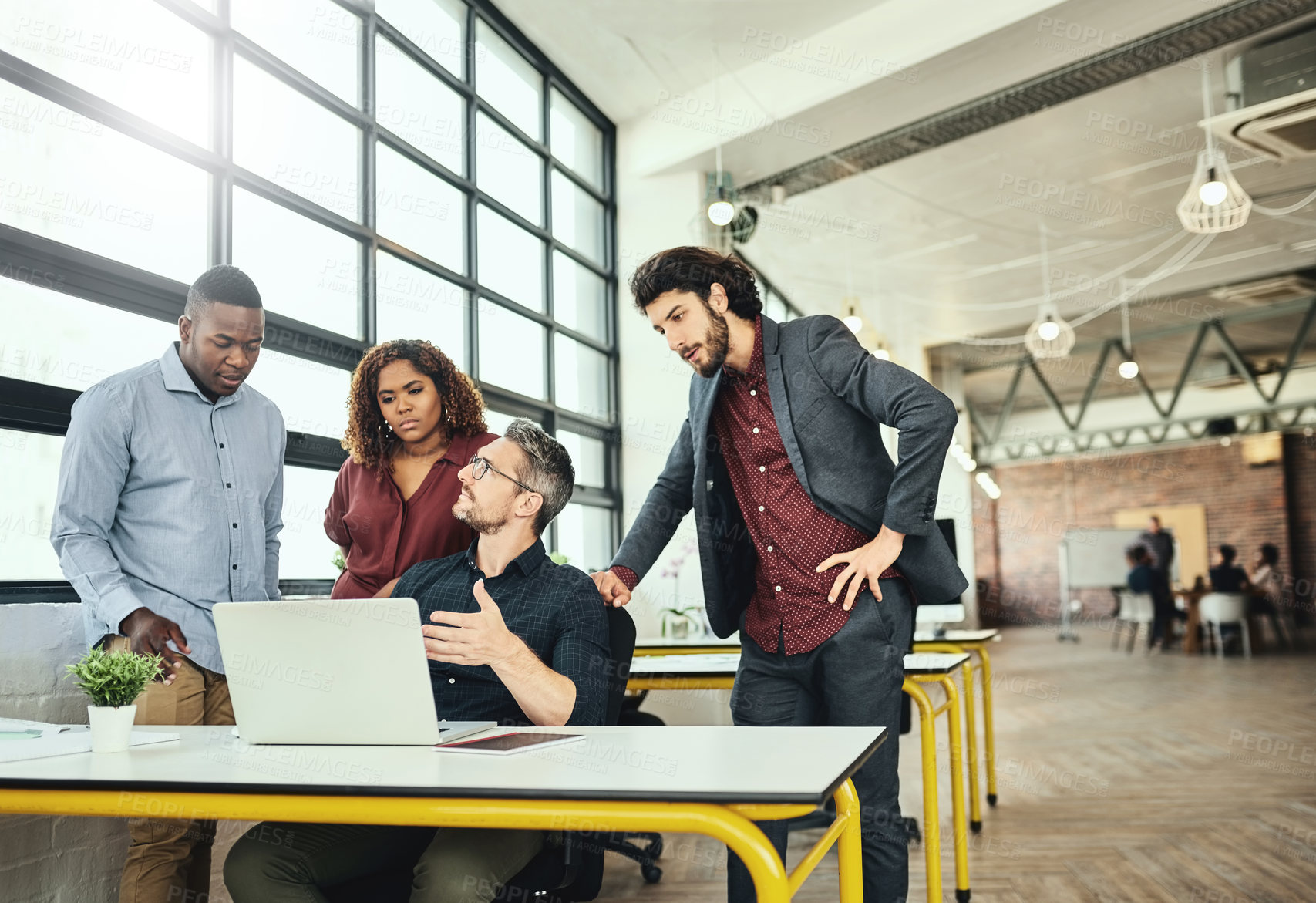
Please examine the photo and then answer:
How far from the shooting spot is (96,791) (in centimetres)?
125

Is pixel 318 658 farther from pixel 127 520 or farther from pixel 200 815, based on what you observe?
pixel 127 520

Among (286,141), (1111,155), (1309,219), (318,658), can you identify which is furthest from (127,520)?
(1309,219)

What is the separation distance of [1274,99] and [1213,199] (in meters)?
0.56

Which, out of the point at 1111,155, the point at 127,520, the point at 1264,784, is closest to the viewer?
the point at 127,520

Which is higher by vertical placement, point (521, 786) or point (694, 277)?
point (694, 277)

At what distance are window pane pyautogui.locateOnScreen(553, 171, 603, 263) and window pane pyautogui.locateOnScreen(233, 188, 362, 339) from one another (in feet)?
6.01

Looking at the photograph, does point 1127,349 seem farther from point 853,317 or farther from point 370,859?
point 370,859

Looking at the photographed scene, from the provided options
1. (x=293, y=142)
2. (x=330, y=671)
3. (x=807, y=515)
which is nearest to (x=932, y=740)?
(x=807, y=515)

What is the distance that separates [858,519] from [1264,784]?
3458mm

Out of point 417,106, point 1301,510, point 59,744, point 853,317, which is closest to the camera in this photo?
point 59,744

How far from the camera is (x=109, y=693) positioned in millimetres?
1468

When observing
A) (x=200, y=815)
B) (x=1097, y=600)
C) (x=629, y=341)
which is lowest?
(x=1097, y=600)

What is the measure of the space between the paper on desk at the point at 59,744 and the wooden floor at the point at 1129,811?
5.86ft

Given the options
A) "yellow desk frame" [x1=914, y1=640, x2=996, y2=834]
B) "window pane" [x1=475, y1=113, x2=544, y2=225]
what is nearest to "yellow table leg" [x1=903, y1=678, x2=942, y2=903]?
"yellow desk frame" [x1=914, y1=640, x2=996, y2=834]
